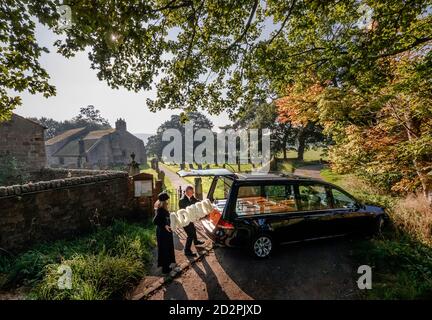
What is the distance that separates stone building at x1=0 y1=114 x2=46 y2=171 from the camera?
15836 millimetres

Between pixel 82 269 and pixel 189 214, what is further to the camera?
A: pixel 189 214

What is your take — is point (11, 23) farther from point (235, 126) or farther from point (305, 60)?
point (235, 126)

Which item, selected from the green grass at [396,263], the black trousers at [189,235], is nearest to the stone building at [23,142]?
the black trousers at [189,235]

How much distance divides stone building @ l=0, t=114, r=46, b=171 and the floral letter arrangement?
15540 mm

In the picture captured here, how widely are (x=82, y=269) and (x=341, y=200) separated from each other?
647cm

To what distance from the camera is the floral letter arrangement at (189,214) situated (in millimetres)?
5402

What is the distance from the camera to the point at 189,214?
5617 mm

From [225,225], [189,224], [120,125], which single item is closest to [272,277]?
[225,225]

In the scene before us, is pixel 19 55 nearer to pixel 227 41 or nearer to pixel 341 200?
pixel 227 41

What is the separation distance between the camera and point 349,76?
5539mm

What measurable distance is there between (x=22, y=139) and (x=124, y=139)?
91.8 ft

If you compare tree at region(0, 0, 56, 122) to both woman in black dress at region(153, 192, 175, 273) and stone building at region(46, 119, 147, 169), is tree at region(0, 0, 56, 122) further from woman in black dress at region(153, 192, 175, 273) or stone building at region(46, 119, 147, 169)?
stone building at region(46, 119, 147, 169)

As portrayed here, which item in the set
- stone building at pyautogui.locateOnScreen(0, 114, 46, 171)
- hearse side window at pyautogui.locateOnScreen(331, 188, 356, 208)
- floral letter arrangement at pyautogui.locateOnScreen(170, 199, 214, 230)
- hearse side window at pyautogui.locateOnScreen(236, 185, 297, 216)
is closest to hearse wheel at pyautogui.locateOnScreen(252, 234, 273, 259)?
hearse side window at pyautogui.locateOnScreen(236, 185, 297, 216)

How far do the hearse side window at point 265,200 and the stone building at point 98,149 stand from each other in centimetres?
3621
